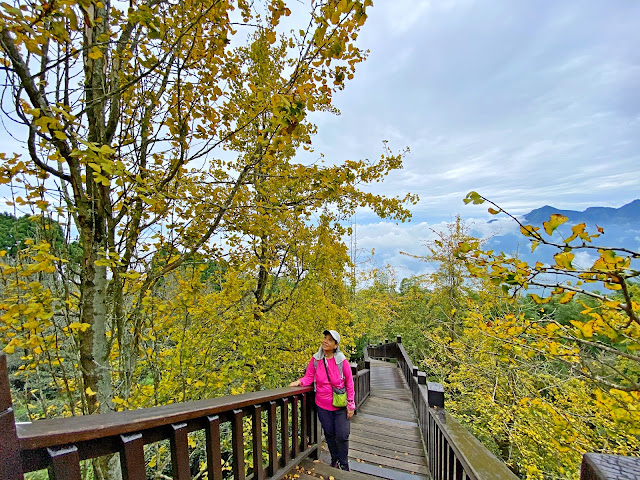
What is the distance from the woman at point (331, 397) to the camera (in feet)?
9.93

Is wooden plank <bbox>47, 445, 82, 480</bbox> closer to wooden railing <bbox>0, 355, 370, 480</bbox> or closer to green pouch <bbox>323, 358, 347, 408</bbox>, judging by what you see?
wooden railing <bbox>0, 355, 370, 480</bbox>

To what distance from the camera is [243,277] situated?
450cm

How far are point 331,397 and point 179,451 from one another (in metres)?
1.99

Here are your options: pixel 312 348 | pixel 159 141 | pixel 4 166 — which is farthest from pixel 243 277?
pixel 4 166

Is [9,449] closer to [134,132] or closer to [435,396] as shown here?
[134,132]

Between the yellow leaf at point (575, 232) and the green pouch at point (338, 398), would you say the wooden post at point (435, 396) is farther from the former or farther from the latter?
the yellow leaf at point (575, 232)

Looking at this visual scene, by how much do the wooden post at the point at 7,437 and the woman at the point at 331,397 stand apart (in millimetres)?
2469

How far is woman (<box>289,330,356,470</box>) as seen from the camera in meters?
3.03

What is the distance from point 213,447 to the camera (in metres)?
1.55

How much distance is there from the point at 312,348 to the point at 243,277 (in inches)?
72.3

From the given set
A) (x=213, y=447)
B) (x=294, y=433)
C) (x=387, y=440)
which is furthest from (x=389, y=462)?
(x=213, y=447)

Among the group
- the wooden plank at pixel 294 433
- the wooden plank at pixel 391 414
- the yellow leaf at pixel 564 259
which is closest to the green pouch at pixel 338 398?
the wooden plank at pixel 294 433

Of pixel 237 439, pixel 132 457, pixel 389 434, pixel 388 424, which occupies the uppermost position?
pixel 132 457

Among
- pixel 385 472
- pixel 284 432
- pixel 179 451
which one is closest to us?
pixel 179 451
